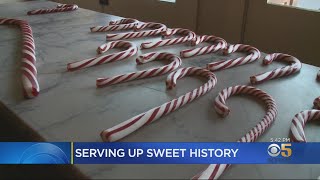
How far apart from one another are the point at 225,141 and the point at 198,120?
150mm

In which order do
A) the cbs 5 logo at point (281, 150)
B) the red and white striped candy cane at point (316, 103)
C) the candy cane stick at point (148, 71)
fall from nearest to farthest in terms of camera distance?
the cbs 5 logo at point (281, 150), the red and white striped candy cane at point (316, 103), the candy cane stick at point (148, 71)

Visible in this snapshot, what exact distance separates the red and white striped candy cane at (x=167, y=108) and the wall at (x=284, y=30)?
1.33 m

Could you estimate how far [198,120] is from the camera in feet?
3.69

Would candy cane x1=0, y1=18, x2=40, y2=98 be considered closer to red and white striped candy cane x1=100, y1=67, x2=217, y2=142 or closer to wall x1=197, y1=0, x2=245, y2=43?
red and white striped candy cane x1=100, y1=67, x2=217, y2=142

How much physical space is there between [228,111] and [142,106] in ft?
1.06

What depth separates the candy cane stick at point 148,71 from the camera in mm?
1359

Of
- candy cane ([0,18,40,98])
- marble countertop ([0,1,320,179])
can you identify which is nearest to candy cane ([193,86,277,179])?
marble countertop ([0,1,320,179])

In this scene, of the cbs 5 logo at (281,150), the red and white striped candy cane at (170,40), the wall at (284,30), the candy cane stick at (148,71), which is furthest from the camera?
the wall at (284,30)

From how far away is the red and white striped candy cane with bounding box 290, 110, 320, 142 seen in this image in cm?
101

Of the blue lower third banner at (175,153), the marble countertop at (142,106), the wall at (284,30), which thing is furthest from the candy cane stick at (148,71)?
the wall at (284,30)

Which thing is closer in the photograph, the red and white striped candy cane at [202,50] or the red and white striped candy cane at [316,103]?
the red and white striped candy cane at [316,103]

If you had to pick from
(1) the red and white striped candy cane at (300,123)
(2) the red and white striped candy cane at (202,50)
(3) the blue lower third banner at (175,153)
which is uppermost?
(2) the red and white striped candy cane at (202,50)

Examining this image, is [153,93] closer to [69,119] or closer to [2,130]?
[69,119]

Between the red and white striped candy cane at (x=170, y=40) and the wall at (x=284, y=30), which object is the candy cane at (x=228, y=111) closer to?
the red and white striped candy cane at (x=170, y=40)
